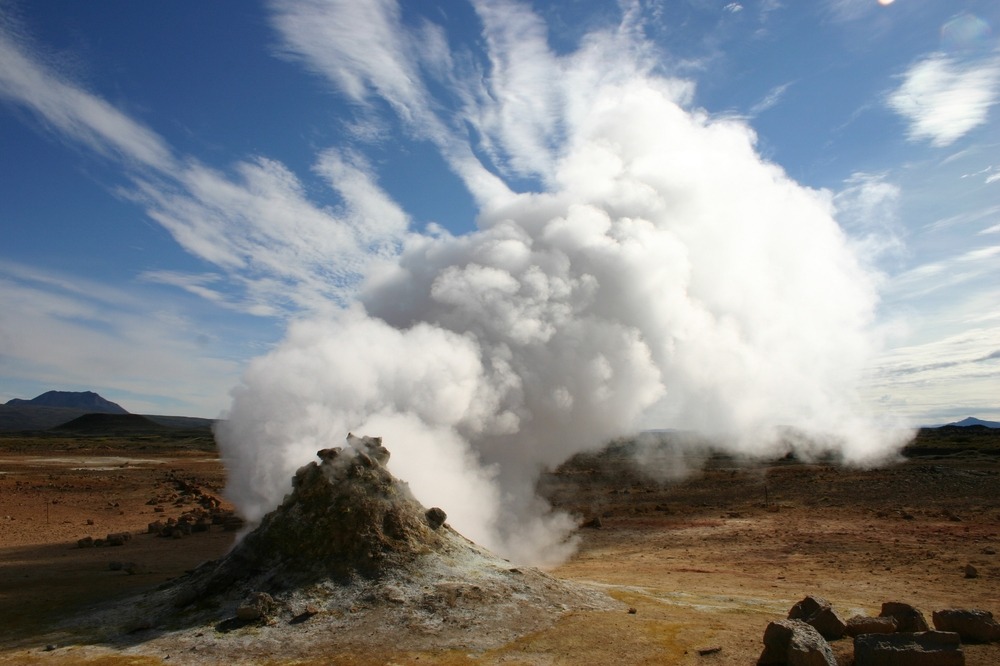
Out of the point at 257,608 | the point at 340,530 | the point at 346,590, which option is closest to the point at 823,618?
the point at 346,590

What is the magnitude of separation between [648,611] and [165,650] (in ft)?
26.3

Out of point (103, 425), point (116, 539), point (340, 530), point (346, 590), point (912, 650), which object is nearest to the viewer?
point (912, 650)

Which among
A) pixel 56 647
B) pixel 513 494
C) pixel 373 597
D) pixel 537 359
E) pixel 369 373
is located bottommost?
pixel 56 647

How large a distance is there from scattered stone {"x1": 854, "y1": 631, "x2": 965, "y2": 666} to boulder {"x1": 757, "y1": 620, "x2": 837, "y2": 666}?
459 millimetres

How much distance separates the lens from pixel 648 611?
11.6 m

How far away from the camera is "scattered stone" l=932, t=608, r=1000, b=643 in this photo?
9188mm

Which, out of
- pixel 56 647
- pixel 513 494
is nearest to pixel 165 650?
pixel 56 647

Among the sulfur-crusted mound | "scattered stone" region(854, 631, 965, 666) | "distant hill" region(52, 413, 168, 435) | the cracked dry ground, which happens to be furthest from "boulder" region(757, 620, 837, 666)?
"distant hill" region(52, 413, 168, 435)

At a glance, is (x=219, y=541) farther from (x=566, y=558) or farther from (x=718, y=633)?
(x=718, y=633)

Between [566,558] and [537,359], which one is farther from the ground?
[537,359]

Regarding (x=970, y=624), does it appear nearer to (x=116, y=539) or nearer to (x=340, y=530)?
(x=340, y=530)

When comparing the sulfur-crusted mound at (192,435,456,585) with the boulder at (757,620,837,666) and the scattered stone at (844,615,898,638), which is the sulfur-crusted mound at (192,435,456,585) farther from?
the scattered stone at (844,615,898,638)

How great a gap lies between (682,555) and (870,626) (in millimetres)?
9730

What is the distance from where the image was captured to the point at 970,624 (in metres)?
9.27
